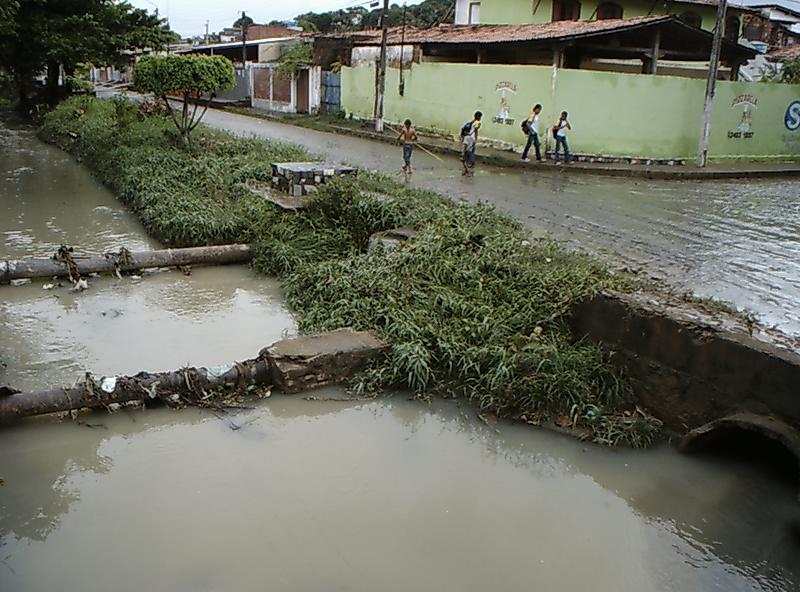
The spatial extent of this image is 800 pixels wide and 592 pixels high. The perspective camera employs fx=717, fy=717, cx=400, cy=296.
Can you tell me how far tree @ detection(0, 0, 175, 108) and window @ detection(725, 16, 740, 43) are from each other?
68.6 feet

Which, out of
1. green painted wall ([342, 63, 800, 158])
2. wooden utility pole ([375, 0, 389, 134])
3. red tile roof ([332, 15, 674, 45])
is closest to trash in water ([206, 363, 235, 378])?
green painted wall ([342, 63, 800, 158])

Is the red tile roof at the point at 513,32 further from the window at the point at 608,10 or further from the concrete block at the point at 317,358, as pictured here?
the concrete block at the point at 317,358

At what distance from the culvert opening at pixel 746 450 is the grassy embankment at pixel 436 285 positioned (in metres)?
0.42

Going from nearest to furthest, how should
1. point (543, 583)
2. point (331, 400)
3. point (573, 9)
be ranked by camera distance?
1. point (543, 583)
2. point (331, 400)
3. point (573, 9)

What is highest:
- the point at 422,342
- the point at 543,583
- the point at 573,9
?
the point at 573,9

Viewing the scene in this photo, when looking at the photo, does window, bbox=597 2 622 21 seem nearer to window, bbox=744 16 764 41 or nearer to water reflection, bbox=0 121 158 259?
window, bbox=744 16 764 41

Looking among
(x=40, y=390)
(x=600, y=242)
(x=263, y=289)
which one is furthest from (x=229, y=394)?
(x=600, y=242)

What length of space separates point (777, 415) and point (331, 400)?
3.62m

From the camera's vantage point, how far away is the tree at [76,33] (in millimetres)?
21297

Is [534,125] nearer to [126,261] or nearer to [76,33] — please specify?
[126,261]

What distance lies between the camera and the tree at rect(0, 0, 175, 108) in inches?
838

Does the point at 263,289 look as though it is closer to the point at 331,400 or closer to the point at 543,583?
the point at 331,400

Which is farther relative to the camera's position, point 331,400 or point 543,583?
point 331,400

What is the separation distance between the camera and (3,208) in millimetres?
13680
